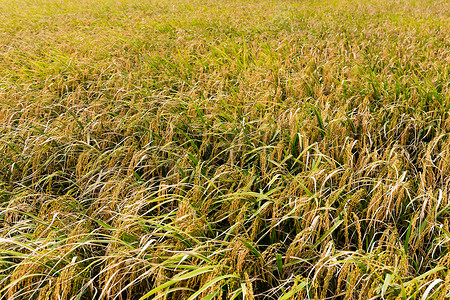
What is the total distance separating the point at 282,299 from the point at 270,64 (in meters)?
2.57

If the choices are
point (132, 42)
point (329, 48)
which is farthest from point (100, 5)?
point (329, 48)

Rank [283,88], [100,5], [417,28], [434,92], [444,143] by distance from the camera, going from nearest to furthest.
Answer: [444,143] → [434,92] → [283,88] → [417,28] → [100,5]

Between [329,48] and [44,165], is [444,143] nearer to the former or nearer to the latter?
[329,48]

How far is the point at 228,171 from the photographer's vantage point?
6.02 feet

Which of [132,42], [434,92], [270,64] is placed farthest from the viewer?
[132,42]

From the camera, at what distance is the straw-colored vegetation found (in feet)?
4.33

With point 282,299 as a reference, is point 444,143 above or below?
above

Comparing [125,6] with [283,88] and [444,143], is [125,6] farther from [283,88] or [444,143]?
[444,143]

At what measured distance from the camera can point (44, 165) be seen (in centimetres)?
213

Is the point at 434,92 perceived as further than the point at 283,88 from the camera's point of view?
No

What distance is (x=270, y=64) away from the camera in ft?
10.8

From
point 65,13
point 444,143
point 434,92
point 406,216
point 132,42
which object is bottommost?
point 406,216

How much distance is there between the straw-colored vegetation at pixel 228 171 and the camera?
132cm

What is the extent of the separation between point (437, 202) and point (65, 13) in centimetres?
771
